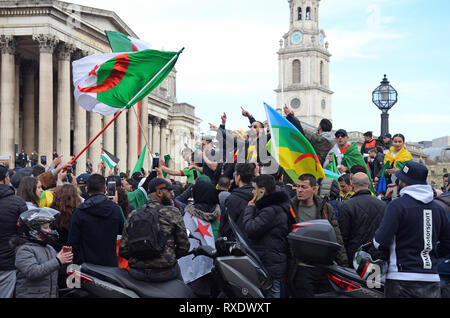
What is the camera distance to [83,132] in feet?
128

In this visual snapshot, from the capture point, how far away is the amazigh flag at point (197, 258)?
23.9ft

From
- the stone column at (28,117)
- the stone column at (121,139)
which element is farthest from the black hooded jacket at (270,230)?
the stone column at (121,139)

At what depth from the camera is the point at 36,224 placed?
5660 millimetres

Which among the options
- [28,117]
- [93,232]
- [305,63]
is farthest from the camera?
[305,63]

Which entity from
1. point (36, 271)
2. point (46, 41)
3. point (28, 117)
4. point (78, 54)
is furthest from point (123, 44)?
point (28, 117)

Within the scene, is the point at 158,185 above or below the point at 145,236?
above

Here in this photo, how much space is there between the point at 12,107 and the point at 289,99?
108 m

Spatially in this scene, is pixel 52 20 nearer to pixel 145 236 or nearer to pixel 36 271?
pixel 36 271

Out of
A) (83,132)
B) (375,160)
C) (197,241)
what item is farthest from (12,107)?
(197,241)

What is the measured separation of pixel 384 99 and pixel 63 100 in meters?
26.6

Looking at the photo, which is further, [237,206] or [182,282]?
[237,206]

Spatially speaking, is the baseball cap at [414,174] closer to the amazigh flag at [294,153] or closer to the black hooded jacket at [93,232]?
the amazigh flag at [294,153]

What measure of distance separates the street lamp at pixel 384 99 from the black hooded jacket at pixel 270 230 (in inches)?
366

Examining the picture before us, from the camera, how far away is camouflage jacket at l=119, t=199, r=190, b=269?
565 cm
